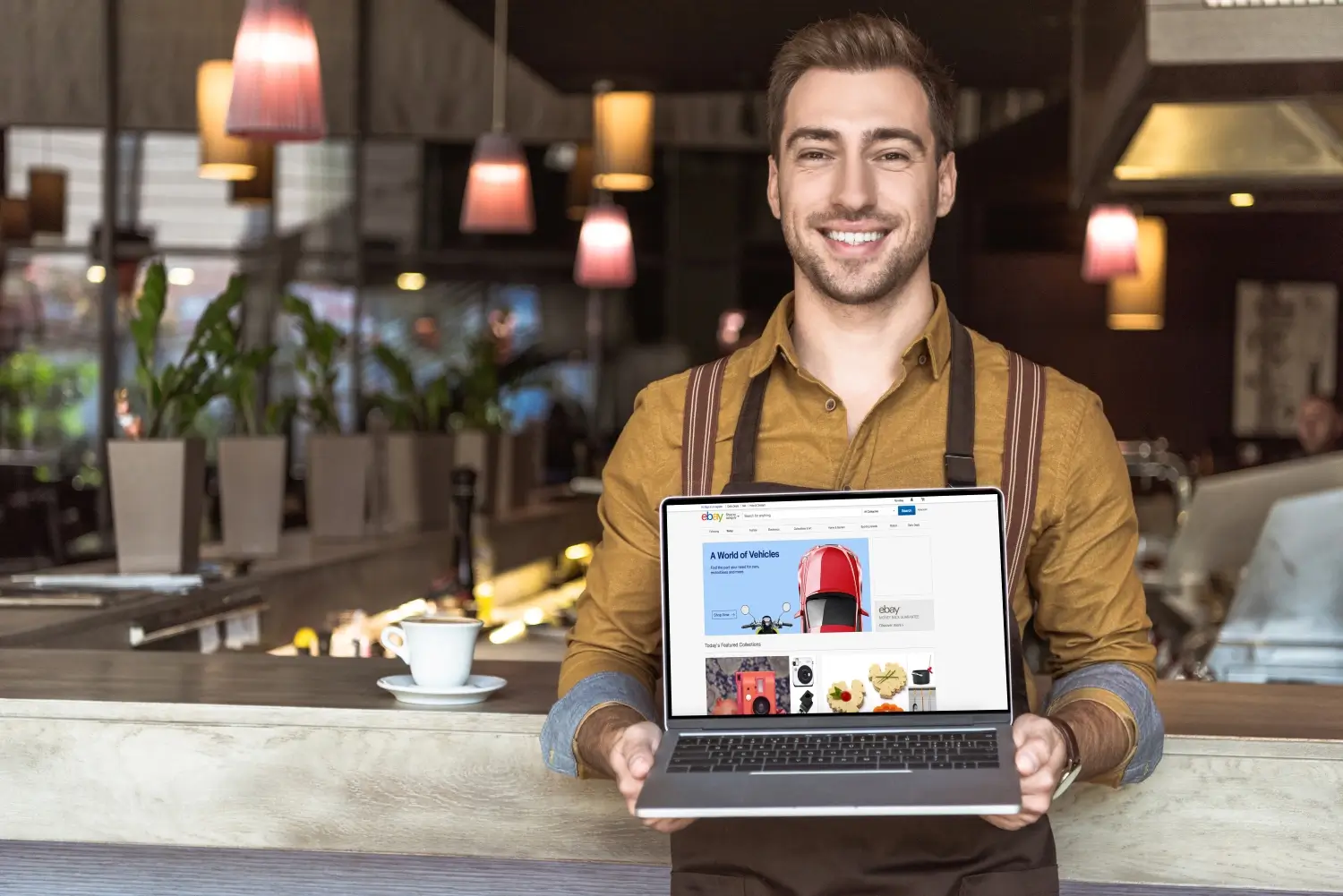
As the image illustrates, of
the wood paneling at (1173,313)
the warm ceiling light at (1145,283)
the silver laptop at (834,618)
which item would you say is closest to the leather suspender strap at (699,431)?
the silver laptop at (834,618)

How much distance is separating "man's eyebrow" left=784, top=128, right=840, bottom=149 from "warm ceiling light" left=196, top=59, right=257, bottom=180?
14.4 feet

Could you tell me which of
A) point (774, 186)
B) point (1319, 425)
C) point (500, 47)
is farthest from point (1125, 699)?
point (1319, 425)

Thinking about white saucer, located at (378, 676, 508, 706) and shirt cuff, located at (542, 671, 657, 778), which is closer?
shirt cuff, located at (542, 671, 657, 778)

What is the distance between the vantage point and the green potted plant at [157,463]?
2.93 meters

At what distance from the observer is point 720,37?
18.8 feet

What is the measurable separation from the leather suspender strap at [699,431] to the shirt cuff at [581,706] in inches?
7.3

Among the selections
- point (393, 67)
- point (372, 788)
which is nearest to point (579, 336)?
point (393, 67)

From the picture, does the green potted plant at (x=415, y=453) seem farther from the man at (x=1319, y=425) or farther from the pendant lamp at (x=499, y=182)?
the man at (x=1319, y=425)

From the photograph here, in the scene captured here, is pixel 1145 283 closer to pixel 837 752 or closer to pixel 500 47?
pixel 500 47

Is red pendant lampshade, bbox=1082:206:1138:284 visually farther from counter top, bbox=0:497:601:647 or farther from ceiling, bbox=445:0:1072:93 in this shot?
counter top, bbox=0:497:601:647

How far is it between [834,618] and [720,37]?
461 centimetres

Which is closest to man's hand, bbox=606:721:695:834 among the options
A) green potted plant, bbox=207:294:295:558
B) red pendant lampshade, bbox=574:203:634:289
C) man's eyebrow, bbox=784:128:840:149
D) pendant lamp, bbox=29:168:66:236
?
man's eyebrow, bbox=784:128:840:149

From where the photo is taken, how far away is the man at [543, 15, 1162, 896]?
143cm

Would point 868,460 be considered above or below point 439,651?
above
